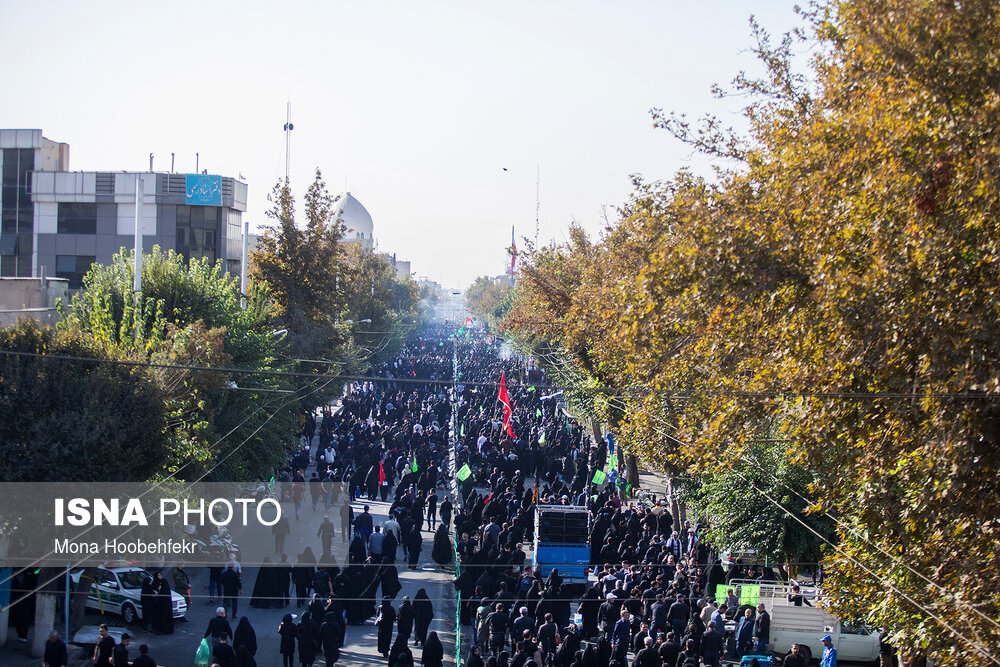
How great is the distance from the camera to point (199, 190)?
47438 millimetres

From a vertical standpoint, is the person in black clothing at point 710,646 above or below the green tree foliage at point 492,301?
below

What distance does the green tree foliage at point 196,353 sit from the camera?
52.5 ft

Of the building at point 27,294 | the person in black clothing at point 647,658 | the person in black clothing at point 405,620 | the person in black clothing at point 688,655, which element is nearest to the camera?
the person in black clothing at point 688,655

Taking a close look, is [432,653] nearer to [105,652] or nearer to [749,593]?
[105,652]

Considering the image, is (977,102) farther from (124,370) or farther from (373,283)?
(373,283)

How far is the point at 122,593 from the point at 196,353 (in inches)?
164

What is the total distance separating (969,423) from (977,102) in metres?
2.73

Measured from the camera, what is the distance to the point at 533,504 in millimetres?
23406

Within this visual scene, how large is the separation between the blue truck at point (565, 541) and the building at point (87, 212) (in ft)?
108

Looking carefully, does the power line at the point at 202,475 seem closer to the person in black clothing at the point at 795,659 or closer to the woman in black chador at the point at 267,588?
the woman in black chador at the point at 267,588

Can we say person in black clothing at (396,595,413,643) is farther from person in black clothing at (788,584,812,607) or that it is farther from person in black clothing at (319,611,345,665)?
person in black clothing at (788,584,812,607)

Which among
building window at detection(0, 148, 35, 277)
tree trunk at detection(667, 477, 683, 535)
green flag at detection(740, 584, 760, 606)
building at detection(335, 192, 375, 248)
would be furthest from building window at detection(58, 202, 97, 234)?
building at detection(335, 192, 375, 248)

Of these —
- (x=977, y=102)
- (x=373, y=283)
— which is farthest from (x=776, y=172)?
(x=373, y=283)

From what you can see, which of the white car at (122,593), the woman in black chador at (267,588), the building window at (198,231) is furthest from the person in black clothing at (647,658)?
the building window at (198,231)
